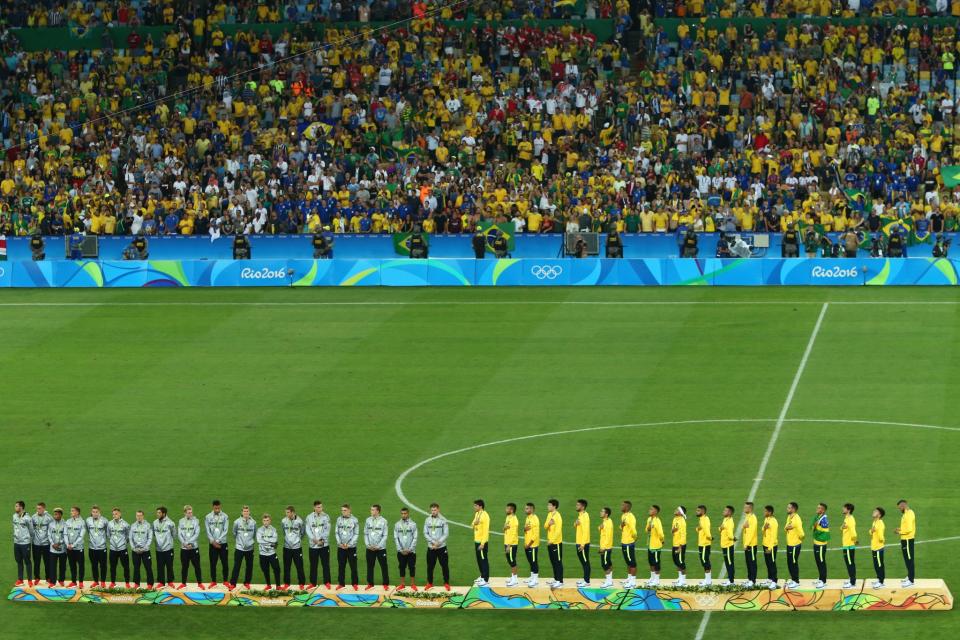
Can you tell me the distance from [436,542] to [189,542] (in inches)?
150

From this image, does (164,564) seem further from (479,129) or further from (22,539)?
(479,129)

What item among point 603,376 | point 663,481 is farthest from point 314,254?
point 663,481

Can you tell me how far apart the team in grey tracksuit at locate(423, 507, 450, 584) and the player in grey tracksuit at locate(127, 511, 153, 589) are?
4259mm

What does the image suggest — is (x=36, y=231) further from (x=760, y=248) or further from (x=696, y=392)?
(x=696, y=392)

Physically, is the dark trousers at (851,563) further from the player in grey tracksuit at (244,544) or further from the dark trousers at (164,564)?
the dark trousers at (164,564)

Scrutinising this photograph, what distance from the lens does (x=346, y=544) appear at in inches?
1049

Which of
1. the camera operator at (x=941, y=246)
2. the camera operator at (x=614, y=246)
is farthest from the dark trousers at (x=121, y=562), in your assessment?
the camera operator at (x=941, y=246)

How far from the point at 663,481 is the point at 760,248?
2410 centimetres

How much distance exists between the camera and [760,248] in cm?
5556

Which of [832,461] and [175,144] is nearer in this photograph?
[832,461]

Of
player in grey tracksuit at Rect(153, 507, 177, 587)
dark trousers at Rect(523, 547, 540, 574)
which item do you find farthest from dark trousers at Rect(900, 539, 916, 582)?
player in grey tracksuit at Rect(153, 507, 177, 587)

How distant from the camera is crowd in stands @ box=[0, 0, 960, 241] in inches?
2325

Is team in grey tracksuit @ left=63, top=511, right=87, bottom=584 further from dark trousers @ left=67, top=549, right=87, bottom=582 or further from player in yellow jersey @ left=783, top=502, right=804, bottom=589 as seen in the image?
player in yellow jersey @ left=783, top=502, right=804, bottom=589

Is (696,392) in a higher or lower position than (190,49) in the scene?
lower
